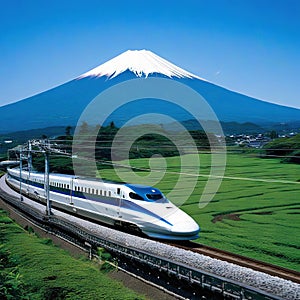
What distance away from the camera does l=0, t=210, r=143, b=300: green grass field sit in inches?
237

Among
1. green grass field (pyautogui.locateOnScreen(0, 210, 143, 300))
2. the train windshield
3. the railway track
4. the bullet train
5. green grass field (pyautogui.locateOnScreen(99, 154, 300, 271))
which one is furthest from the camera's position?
the train windshield

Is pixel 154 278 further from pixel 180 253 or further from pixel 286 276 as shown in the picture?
pixel 286 276

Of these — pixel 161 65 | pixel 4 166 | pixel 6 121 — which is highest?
pixel 161 65

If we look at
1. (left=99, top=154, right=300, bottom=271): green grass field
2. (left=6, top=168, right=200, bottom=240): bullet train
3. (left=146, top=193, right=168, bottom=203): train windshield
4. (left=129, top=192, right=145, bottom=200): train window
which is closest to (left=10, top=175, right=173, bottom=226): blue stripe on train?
(left=6, top=168, right=200, bottom=240): bullet train

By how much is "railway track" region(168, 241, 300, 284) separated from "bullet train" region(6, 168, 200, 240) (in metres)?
0.32

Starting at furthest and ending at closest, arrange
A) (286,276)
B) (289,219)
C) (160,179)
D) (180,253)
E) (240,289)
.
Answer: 1. (160,179)
2. (289,219)
3. (180,253)
4. (286,276)
5. (240,289)

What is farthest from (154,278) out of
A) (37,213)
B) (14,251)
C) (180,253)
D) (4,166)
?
(4,166)

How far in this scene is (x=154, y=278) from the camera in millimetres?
8055

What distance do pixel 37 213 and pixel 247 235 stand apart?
8.34m

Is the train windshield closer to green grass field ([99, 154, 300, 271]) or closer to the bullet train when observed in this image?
the bullet train

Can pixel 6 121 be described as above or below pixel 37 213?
above

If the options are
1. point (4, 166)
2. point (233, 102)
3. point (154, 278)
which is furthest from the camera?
point (233, 102)

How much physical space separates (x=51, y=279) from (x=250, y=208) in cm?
860

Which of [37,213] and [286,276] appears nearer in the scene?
[286,276]
